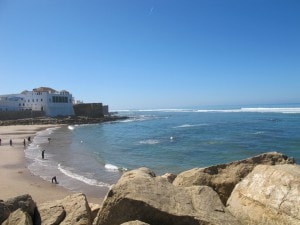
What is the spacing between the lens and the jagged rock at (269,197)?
5.85m

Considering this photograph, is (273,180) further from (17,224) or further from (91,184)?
(91,184)

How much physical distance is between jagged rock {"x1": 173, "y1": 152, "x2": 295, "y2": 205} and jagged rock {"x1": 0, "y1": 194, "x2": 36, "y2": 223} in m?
3.60

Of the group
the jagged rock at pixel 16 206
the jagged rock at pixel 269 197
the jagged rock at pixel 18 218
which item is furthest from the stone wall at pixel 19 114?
the jagged rock at pixel 269 197

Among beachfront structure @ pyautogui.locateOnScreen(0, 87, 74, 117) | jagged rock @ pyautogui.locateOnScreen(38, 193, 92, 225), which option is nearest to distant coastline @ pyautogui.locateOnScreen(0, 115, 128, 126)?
beachfront structure @ pyautogui.locateOnScreen(0, 87, 74, 117)

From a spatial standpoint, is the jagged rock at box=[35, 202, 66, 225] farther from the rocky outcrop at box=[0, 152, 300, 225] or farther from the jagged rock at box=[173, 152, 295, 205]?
the jagged rock at box=[173, 152, 295, 205]

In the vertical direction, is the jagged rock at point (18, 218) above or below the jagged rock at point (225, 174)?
below

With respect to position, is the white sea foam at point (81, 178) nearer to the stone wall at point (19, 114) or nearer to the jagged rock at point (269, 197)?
the jagged rock at point (269, 197)

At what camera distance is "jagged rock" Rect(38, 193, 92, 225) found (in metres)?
7.07

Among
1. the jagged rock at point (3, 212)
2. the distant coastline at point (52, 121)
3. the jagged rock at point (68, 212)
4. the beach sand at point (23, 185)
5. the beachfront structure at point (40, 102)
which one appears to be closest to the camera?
the jagged rock at point (68, 212)

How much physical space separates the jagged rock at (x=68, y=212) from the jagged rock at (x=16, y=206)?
0.25 metres

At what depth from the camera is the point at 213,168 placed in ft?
29.6

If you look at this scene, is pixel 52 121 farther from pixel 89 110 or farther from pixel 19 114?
pixel 89 110

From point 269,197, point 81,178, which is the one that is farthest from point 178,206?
point 81,178

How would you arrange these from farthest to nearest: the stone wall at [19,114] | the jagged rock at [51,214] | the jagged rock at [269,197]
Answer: the stone wall at [19,114] → the jagged rock at [51,214] → the jagged rock at [269,197]
